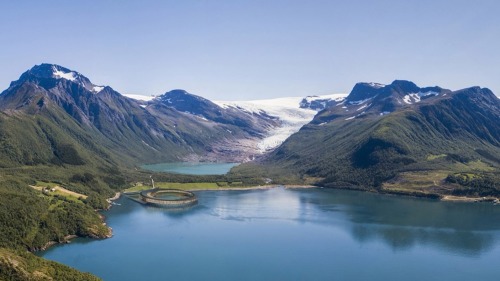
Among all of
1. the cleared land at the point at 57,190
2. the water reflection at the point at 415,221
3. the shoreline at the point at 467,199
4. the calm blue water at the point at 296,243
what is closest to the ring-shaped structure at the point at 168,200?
the calm blue water at the point at 296,243

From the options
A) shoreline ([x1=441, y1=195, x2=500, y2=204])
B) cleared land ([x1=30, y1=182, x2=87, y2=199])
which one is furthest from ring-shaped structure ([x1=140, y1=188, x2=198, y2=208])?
shoreline ([x1=441, y1=195, x2=500, y2=204])

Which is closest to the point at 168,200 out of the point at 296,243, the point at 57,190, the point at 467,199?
the point at 57,190

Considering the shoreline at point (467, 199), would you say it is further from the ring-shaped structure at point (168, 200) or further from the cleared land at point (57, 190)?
the cleared land at point (57, 190)

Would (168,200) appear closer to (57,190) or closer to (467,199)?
(57,190)

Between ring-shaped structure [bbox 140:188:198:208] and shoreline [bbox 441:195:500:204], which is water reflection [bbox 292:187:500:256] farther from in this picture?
ring-shaped structure [bbox 140:188:198:208]

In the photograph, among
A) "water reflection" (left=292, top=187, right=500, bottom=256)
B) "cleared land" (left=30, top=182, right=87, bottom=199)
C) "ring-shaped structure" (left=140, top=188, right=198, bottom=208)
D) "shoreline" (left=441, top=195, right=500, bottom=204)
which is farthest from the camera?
"shoreline" (left=441, top=195, right=500, bottom=204)

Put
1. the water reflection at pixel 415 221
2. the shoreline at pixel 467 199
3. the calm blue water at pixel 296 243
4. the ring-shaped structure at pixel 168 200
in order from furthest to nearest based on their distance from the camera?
the shoreline at pixel 467 199 < the ring-shaped structure at pixel 168 200 < the water reflection at pixel 415 221 < the calm blue water at pixel 296 243

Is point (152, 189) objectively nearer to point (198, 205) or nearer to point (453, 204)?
point (198, 205)

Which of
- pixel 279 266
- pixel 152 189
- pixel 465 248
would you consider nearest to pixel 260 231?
pixel 279 266
